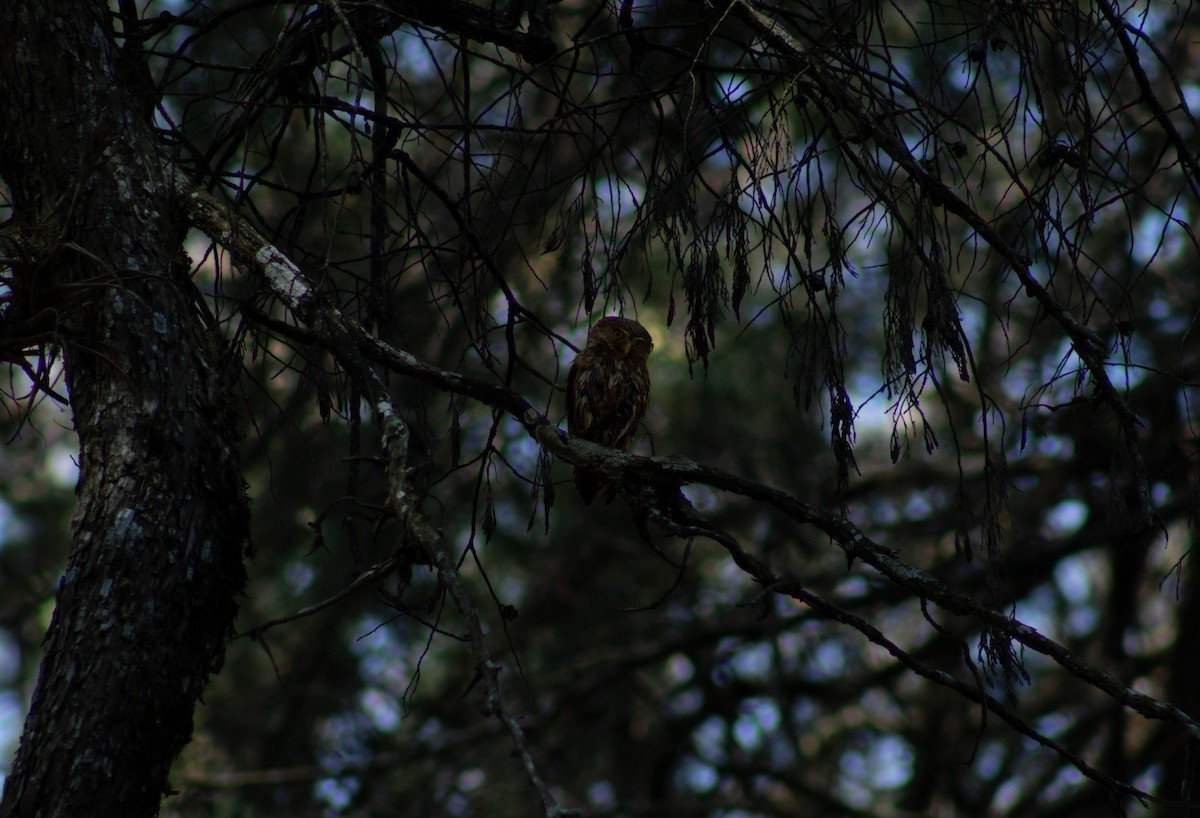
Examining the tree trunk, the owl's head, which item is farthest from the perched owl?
the tree trunk

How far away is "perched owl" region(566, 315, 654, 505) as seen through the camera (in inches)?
151

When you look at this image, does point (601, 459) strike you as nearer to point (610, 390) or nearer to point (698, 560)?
point (610, 390)

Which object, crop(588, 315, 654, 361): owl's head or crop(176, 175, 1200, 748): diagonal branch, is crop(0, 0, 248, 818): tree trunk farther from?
crop(588, 315, 654, 361): owl's head

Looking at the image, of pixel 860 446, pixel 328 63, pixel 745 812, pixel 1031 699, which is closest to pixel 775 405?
pixel 860 446

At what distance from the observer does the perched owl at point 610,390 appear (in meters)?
3.82

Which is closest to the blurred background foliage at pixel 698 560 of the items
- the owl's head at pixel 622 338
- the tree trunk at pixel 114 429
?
the owl's head at pixel 622 338

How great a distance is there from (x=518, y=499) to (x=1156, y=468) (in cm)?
318

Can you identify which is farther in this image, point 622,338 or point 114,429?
point 622,338

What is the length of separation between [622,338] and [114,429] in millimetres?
1986

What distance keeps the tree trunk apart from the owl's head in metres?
1.67

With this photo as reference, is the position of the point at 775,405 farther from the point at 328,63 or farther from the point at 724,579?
the point at 328,63

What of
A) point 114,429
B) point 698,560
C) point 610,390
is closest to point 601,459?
point 114,429

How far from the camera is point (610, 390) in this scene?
150 inches

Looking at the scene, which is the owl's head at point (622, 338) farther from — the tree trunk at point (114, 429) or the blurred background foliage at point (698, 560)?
the tree trunk at point (114, 429)
